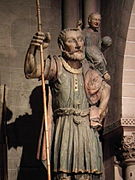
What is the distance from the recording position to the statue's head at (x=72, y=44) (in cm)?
752

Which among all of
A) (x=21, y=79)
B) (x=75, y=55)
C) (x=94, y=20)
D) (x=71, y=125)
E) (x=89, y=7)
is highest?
(x=89, y=7)

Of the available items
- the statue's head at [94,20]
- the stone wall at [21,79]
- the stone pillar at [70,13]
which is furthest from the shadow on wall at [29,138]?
the statue's head at [94,20]

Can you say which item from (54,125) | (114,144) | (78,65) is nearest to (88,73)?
(78,65)

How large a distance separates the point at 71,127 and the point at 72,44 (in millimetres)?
768

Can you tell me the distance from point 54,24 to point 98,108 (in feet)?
6.01

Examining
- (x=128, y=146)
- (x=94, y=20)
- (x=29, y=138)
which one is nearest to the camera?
(x=94, y=20)

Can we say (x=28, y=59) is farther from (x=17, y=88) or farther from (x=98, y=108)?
(x=17, y=88)

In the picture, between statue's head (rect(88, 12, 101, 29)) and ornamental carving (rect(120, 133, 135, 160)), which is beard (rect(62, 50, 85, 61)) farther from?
ornamental carving (rect(120, 133, 135, 160))

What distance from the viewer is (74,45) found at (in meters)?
7.52

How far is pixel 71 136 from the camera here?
290 inches

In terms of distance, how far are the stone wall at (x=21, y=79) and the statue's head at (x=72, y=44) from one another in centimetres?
139

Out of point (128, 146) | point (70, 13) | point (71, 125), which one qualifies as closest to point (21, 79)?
point (70, 13)

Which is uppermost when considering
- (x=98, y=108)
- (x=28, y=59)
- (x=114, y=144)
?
(x=28, y=59)

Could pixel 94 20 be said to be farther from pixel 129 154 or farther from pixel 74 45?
pixel 129 154
